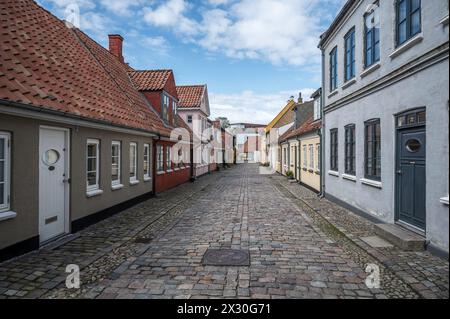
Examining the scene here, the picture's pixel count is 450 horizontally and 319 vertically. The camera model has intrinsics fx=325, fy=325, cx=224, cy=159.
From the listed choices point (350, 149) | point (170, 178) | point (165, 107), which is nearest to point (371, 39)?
point (350, 149)

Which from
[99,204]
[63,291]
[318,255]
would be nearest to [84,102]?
[99,204]

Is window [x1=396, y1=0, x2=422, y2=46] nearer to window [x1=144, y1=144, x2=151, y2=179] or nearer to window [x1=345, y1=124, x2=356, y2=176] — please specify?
window [x1=345, y1=124, x2=356, y2=176]

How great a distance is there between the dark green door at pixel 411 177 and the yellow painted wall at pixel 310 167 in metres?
7.71

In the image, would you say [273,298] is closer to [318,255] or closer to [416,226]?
[318,255]

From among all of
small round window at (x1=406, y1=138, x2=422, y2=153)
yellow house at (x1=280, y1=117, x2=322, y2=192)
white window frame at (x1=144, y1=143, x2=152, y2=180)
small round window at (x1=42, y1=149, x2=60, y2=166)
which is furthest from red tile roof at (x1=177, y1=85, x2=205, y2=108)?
small round window at (x1=406, y1=138, x2=422, y2=153)

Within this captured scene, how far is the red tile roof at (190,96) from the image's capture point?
25.3 metres

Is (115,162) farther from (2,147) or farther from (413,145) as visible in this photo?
(413,145)

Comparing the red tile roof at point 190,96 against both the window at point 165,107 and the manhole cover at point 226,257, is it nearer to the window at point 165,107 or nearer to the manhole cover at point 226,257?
the window at point 165,107

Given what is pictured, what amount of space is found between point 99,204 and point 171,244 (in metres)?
3.25

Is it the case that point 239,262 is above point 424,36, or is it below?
below

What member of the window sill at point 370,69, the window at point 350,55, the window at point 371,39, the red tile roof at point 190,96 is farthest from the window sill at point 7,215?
the red tile roof at point 190,96

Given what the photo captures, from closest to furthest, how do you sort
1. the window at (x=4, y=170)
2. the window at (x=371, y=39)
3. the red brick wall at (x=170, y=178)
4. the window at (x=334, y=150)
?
the window at (x=4, y=170) → the window at (x=371, y=39) → the window at (x=334, y=150) → the red brick wall at (x=170, y=178)

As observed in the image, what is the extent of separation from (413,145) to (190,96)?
2109 cm

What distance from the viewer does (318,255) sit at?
594 centimetres
